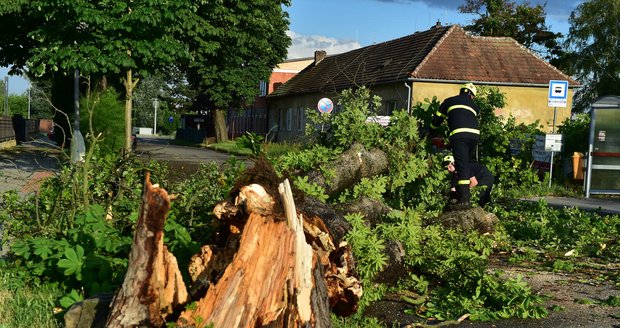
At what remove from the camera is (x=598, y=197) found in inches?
643

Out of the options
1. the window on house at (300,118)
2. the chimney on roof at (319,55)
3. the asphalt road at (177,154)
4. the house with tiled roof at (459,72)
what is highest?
the chimney on roof at (319,55)

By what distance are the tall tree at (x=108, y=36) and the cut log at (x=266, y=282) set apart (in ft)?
31.1

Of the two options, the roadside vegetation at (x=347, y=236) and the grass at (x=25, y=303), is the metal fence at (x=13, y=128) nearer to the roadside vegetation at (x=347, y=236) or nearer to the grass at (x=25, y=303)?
the roadside vegetation at (x=347, y=236)

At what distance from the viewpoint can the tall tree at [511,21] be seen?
5769 cm

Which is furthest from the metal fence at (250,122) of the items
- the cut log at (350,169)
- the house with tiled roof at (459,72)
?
the cut log at (350,169)

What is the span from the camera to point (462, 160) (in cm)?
935

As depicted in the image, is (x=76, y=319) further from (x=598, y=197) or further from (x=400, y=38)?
(x=400, y=38)

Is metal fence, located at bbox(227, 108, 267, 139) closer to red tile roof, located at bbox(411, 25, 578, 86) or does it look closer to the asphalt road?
the asphalt road

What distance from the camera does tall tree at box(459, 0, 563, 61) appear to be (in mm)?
57688

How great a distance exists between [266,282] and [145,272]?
0.71m

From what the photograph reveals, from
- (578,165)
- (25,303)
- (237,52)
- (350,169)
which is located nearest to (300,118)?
(237,52)

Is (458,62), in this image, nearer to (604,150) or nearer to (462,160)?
(604,150)

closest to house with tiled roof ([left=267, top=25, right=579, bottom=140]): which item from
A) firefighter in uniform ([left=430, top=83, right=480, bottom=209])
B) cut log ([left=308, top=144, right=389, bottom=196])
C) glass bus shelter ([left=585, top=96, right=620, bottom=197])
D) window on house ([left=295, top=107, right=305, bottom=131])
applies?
window on house ([left=295, top=107, right=305, bottom=131])

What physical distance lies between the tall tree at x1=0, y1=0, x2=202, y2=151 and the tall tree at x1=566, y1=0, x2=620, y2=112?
3999 cm
